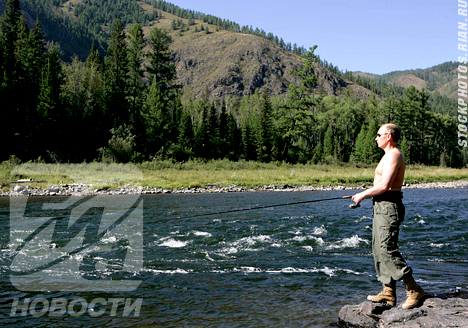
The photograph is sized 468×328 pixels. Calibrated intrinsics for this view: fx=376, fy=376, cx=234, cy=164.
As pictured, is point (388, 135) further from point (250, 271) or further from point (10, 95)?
point (10, 95)

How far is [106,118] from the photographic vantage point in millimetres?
49469

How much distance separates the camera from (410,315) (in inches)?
177

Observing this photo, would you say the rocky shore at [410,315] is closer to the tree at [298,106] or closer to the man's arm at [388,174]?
the man's arm at [388,174]

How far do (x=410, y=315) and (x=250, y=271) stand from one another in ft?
11.2

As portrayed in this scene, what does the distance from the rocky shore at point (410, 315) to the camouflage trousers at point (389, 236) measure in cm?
41

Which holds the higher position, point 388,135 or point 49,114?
point 49,114

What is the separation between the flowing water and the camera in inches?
210

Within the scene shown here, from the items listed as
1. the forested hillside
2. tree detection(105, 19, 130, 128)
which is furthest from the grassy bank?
tree detection(105, 19, 130, 128)

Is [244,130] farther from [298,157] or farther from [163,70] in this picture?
[163,70]

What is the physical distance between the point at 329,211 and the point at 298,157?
46.0 m

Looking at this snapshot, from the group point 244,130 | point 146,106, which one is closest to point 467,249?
point 146,106

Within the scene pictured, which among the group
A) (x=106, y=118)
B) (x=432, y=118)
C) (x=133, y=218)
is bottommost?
(x=133, y=218)

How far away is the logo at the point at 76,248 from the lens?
6.91m

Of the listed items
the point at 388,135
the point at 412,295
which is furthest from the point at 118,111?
the point at 412,295
